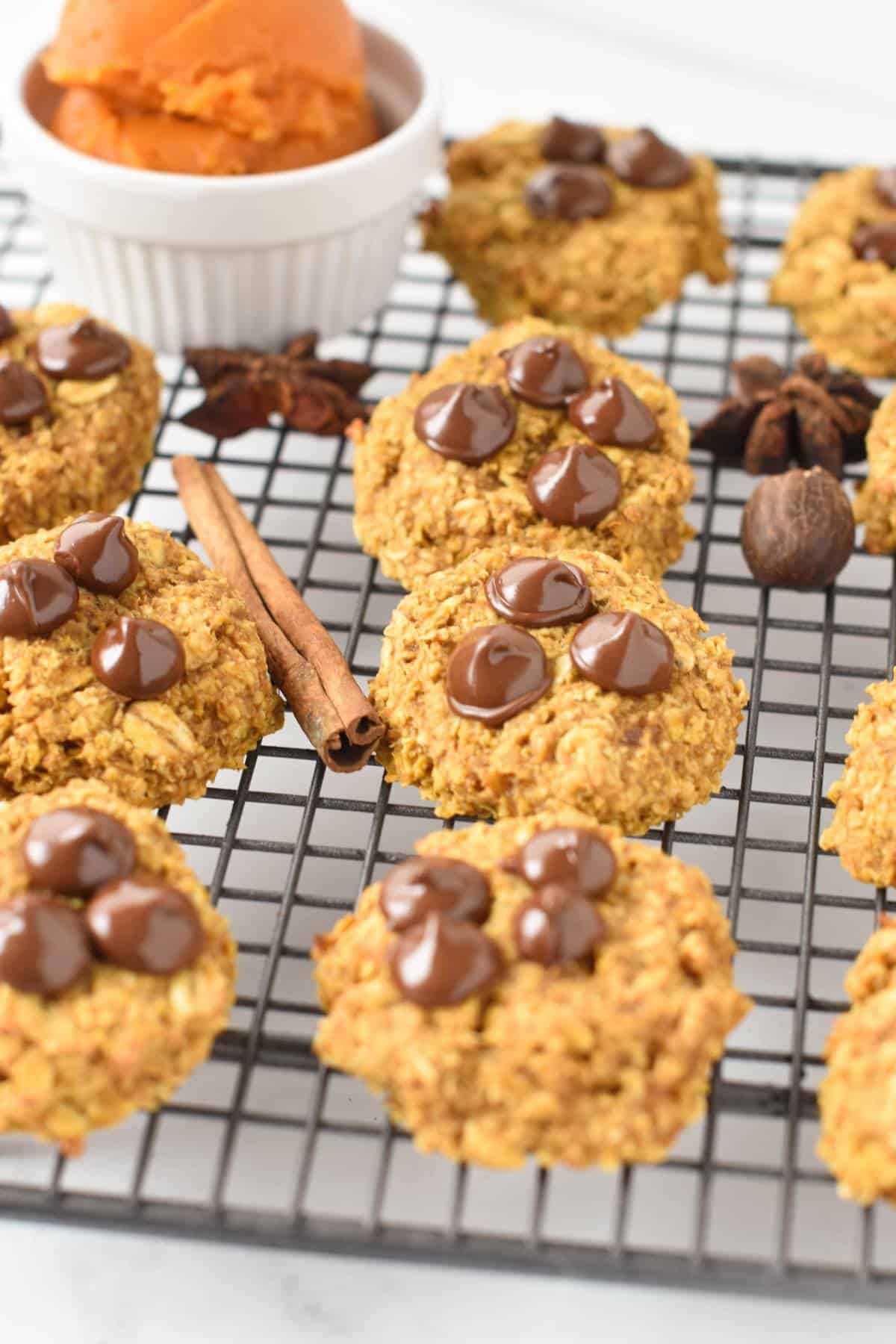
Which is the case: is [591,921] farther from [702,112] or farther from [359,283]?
[702,112]

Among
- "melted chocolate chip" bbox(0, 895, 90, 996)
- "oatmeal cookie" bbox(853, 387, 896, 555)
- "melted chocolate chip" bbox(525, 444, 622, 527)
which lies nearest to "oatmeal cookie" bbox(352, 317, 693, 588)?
"melted chocolate chip" bbox(525, 444, 622, 527)

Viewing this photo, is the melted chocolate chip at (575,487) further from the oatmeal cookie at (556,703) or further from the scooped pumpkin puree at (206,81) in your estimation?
the scooped pumpkin puree at (206,81)

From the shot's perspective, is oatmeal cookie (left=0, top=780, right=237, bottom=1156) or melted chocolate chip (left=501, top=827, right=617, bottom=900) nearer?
oatmeal cookie (left=0, top=780, right=237, bottom=1156)

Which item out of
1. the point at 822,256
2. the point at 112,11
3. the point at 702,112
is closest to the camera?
the point at 112,11

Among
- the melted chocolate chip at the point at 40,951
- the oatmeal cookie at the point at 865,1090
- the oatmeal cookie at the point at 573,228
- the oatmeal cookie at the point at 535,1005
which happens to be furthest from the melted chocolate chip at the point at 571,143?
the melted chocolate chip at the point at 40,951

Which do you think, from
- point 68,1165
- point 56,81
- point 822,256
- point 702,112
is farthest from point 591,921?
point 702,112

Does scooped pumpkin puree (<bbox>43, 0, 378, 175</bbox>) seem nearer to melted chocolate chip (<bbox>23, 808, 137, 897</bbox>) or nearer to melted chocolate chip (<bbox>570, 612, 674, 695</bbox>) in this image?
melted chocolate chip (<bbox>570, 612, 674, 695</bbox>)
